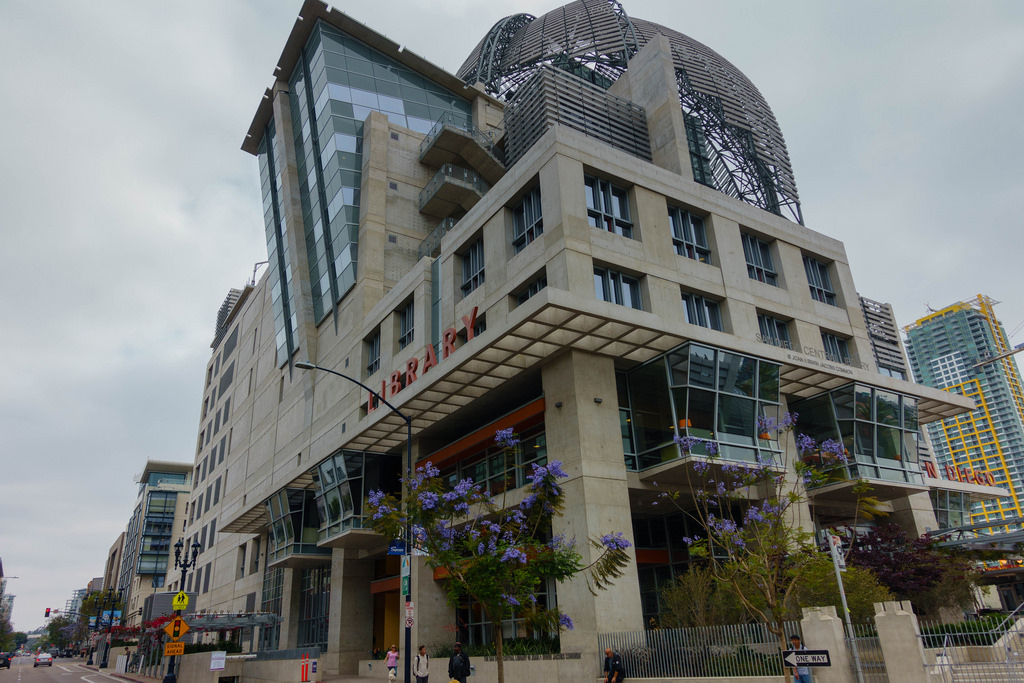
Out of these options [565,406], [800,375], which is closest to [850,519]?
[800,375]

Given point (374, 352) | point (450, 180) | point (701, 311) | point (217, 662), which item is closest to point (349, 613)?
point (217, 662)

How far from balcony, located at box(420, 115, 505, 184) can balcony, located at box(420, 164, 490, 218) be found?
1.14 meters

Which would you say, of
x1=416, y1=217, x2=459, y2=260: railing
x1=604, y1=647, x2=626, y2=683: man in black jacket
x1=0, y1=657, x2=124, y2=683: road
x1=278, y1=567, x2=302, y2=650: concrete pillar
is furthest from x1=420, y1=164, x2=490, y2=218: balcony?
x1=0, y1=657, x2=124, y2=683: road

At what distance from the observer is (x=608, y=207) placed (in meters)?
30.2

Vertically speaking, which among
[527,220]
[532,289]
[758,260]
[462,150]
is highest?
[462,150]

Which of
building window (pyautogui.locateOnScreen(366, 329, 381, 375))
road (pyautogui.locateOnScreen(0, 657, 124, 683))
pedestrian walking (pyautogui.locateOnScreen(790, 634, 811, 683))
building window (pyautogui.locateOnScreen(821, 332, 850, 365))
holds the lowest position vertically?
road (pyautogui.locateOnScreen(0, 657, 124, 683))

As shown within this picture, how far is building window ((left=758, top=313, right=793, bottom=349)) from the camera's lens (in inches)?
1299

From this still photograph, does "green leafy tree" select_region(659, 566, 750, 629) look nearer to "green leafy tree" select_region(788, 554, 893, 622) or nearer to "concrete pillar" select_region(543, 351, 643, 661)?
"concrete pillar" select_region(543, 351, 643, 661)

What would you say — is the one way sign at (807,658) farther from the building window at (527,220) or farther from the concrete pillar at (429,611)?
the concrete pillar at (429,611)

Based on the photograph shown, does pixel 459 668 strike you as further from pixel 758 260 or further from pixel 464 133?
pixel 464 133

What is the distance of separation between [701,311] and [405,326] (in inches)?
672

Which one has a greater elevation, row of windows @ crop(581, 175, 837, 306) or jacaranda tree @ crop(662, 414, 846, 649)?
row of windows @ crop(581, 175, 837, 306)

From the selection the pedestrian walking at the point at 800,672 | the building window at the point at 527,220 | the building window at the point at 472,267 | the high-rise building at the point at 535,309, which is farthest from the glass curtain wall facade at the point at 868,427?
the building window at the point at 472,267

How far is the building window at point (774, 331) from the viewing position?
108ft
